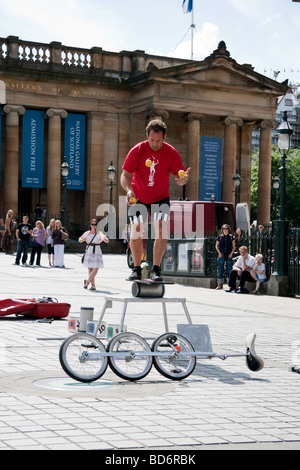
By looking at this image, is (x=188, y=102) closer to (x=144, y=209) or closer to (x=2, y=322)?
(x=2, y=322)

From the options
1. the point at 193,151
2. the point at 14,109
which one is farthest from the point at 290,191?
the point at 14,109

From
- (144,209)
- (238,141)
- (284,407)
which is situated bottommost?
(284,407)

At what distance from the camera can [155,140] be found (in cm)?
831

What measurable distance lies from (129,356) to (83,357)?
0.45 m

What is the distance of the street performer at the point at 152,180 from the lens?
8.27 meters

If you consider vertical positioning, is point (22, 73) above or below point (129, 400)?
above

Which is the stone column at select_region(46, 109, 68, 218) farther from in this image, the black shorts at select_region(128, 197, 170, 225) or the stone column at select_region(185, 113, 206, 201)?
the black shorts at select_region(128, 197, 170, 225)

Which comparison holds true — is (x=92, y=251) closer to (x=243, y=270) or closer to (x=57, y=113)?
(x=243, y=270)

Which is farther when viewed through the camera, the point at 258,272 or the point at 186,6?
the point at 186,6

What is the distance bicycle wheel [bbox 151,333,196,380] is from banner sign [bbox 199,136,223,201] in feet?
156

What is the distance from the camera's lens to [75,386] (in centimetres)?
730

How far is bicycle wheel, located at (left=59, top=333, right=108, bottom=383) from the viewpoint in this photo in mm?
7027

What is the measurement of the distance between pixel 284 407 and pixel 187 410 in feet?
2.81
